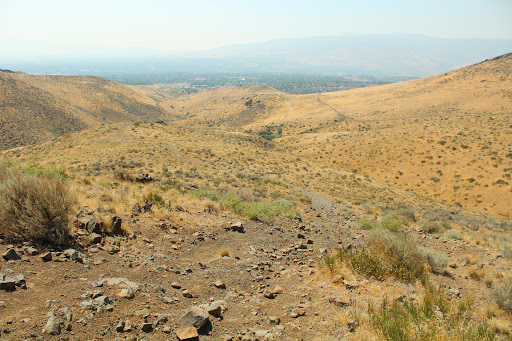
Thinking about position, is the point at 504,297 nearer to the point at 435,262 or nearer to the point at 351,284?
the point at 435,262

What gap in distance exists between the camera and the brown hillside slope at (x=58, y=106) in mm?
56219

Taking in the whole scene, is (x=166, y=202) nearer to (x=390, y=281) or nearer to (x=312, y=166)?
(x=390, y=281)

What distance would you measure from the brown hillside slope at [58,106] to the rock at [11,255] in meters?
58.5

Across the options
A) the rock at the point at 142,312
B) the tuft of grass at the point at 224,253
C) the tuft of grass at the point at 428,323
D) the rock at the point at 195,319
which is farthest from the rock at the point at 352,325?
the tuft of grass at the point at 224,253

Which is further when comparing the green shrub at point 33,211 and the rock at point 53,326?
the green shrub at point 33,211

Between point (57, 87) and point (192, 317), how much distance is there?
385 ft

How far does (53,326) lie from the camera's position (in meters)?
3.21

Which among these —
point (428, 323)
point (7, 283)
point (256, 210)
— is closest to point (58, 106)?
point (256, 210)

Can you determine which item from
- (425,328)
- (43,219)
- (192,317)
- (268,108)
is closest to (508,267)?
(425,328)

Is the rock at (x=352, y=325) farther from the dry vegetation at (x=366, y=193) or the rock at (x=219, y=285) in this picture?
the rock at (x=219, y=285)

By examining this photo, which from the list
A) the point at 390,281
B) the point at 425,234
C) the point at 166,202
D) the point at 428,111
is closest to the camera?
the point at 390,281

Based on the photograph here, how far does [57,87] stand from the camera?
309 feet

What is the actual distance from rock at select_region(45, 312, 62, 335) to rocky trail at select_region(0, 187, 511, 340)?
0.01m

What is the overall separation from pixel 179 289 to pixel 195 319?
1184 mm
